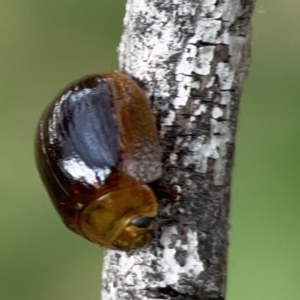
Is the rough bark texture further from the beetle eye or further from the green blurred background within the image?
the green blurred background

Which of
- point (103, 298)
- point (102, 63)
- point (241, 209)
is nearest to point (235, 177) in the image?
point (241, 209)

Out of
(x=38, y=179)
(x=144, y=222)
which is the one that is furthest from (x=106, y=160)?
(x=38, y=179)

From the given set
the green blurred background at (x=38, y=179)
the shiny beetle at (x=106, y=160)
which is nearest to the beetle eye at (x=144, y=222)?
the shiny beetle at (x=106, y=160)

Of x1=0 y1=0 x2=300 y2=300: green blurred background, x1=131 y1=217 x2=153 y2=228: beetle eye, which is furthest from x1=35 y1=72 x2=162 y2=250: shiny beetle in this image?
x1=0 y1=0 x2=300 y2=300: green blurred background

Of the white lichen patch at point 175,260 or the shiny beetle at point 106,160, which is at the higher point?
the shiny beetle at point 106,160

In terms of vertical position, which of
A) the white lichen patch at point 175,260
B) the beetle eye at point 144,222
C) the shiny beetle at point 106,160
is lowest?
the white lichen patch at point 175,260

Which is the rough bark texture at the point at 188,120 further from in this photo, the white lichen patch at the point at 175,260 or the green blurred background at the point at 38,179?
the green blurred background at the point at 38,179
